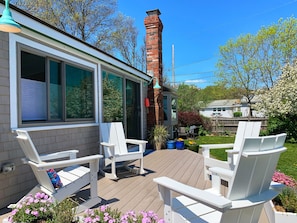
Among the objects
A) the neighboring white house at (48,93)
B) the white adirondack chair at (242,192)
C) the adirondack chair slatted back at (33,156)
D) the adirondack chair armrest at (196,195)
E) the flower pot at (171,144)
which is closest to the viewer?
the adirondack chair armrest at (196,195)

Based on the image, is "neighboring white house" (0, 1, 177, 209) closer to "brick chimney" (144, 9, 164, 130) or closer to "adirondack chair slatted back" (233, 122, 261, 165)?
"brick chimney" (144, 9, 164, 130)

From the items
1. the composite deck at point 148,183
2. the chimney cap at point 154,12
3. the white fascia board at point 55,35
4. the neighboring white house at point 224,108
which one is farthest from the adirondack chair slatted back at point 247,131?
the neighboring white house at point 224,108

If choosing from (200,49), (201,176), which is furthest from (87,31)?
(200,49)

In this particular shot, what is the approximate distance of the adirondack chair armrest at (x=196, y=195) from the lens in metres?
1.46

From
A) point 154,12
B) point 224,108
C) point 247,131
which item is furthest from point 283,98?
point 224,108

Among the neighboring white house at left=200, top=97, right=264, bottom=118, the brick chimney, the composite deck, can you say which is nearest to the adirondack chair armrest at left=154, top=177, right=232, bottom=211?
the composite deck

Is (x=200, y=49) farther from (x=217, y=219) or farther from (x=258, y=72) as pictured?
(x=217, y=219)

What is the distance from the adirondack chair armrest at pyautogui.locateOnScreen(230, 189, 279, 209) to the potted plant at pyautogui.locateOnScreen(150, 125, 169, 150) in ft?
19.1

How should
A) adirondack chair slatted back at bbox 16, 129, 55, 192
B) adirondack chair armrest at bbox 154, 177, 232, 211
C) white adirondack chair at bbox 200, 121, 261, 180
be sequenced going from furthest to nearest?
white adirondack chair at bbox 200, 121, 261, 180, adirondack chair slatted back at bbox 16, 129, 55, 192, adirondack chair armrest at bbox 154, 177, 232, 211

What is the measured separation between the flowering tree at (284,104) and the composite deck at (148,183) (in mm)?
7503

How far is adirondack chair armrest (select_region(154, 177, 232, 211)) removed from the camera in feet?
4.81

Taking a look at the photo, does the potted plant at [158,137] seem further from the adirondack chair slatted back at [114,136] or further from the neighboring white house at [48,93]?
the adirondack chair slatted back at [114,136]

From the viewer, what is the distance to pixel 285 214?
2.39 meters

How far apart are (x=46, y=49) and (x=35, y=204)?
2713 millimetres
